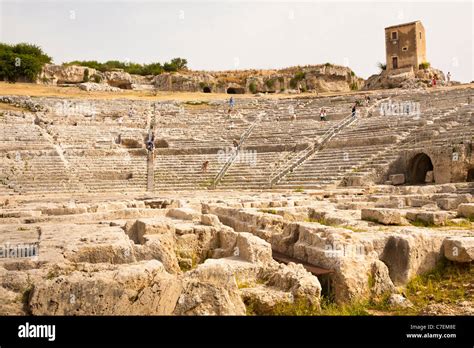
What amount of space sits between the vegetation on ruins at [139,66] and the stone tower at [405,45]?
83.2 ft

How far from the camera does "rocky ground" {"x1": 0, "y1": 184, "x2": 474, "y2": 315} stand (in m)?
3.66

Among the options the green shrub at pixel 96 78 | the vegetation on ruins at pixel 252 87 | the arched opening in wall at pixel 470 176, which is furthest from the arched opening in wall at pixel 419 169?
the green shrub at pixel 96 78

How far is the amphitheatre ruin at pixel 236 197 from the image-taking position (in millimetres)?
4211

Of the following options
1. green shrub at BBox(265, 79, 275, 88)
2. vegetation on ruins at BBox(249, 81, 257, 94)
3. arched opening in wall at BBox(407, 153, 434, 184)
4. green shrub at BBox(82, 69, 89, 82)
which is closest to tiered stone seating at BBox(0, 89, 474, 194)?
arched opening in wall at BBox(407, 153, 434, 184)

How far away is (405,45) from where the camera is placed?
41812mm

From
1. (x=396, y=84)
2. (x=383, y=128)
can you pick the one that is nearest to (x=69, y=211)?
(x=383, y=128)

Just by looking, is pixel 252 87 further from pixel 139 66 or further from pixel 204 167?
pixel 204 167

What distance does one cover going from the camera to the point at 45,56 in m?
50.8

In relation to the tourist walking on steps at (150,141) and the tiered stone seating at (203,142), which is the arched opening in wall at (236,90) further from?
the tourist walking on steps at (150,141)

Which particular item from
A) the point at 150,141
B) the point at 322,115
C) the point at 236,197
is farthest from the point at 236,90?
the point at 236,197

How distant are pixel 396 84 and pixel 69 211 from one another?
35645mm

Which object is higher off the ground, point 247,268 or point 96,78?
point 96,78

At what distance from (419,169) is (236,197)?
889 centimetres
